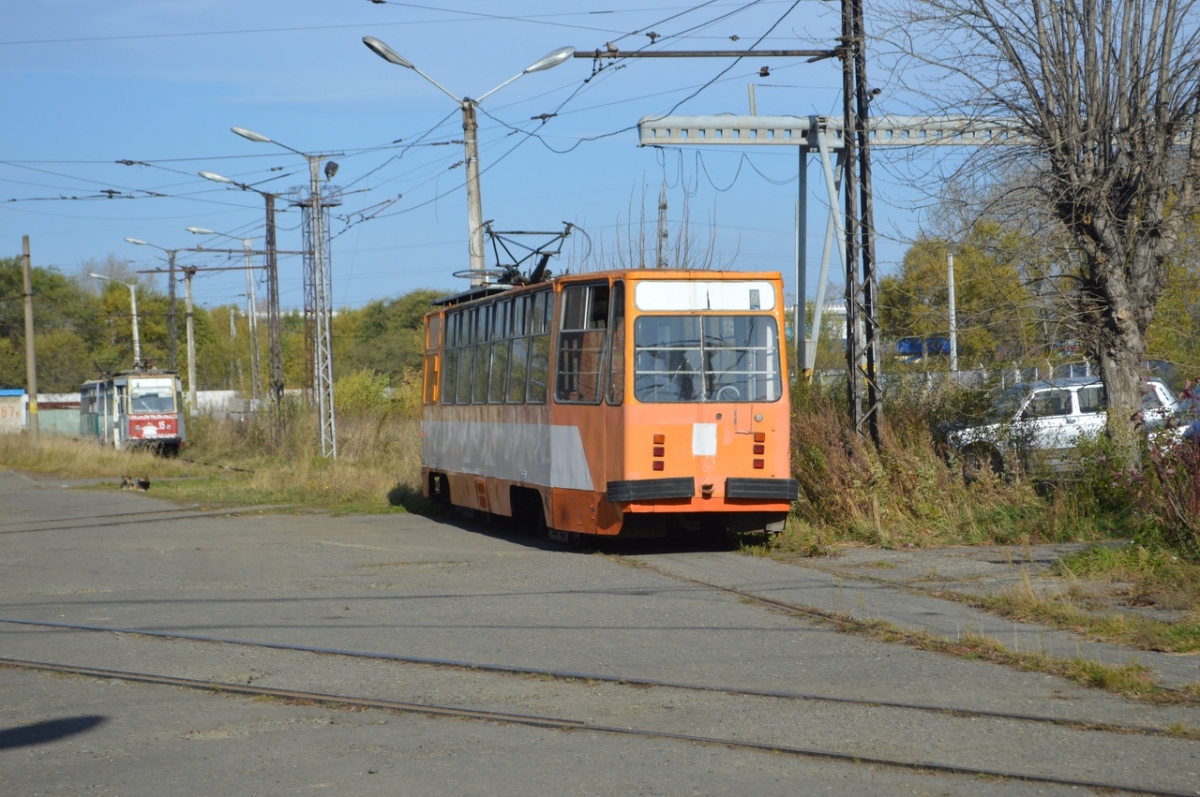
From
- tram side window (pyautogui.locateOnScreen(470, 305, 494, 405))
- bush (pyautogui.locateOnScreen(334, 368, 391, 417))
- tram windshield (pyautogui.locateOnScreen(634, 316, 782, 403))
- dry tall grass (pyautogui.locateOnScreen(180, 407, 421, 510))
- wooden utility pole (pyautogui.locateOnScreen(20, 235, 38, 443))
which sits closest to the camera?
tram windshield (pyautogui.locateOnScreen(634, 316, 782, 403))

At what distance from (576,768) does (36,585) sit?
361 inches

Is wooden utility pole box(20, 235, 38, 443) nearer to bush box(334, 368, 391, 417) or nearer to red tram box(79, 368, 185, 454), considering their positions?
red tram box(79, 368, 185, 454)

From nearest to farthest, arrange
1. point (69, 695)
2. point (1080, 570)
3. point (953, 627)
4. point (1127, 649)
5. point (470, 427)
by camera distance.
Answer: point (69, 695) → point (1127, 649) → point (953, 627) → point (1080, 570) → point (470, 427)

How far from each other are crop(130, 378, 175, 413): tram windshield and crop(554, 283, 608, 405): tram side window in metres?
34.7

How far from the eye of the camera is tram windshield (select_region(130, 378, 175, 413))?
46312 mm

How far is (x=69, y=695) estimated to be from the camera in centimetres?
772

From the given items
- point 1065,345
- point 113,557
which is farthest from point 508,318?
point 1065,345

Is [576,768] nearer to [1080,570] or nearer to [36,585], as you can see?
[1080,570]

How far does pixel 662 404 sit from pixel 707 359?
0.78 m

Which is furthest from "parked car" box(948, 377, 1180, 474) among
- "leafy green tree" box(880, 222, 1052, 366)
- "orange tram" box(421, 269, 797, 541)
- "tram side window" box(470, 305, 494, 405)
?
"tram side window" box(470, 305, 494, 405)

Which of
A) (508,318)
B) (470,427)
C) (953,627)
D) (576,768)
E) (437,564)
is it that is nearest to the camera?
(576,768)

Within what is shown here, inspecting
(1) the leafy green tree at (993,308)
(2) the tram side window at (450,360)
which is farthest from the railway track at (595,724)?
(2) the tram side window at (450,360)

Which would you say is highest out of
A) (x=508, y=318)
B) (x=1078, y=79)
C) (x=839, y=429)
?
(x=1078, y=79)

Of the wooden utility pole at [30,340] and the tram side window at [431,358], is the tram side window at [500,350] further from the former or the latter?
the wooden utility pole at [30,340]
